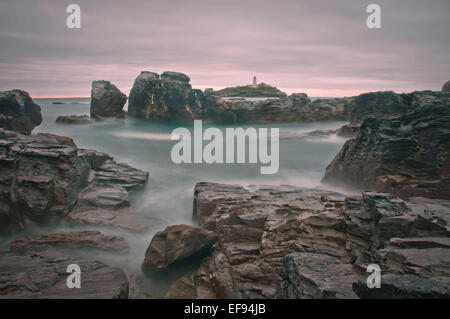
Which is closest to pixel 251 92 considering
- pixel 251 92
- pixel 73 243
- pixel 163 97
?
pixel 251 92

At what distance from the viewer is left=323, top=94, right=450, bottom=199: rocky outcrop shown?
33.4 feet

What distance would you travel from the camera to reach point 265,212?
855 centimetres

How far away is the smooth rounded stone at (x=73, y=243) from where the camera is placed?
26.9 ft

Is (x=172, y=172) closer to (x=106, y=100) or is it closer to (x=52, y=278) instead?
(x=52, y=278)

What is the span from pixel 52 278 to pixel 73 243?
2609 millimetres

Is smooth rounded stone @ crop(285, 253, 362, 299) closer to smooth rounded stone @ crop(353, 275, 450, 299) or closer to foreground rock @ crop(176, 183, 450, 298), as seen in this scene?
foreground rock @ crop(176, 183, 450, 298)

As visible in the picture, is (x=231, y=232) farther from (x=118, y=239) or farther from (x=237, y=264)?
(x=118, y=239)

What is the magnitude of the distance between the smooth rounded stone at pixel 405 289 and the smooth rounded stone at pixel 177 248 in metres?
4.50

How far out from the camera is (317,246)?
6785 millimetres

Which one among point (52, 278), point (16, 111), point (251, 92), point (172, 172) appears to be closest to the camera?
point (52, 278)

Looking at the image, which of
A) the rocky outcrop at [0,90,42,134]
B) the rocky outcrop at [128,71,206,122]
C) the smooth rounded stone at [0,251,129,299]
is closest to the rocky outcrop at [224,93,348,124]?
the rocky outcrop at [128,71,206,122]

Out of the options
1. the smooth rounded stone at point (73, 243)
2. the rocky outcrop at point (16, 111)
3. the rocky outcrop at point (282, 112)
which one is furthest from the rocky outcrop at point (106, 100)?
the smooth rounded stone at point (73, 243)

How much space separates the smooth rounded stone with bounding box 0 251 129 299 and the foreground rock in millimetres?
1391

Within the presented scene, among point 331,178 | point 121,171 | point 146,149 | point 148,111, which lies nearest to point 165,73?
point 148,111
